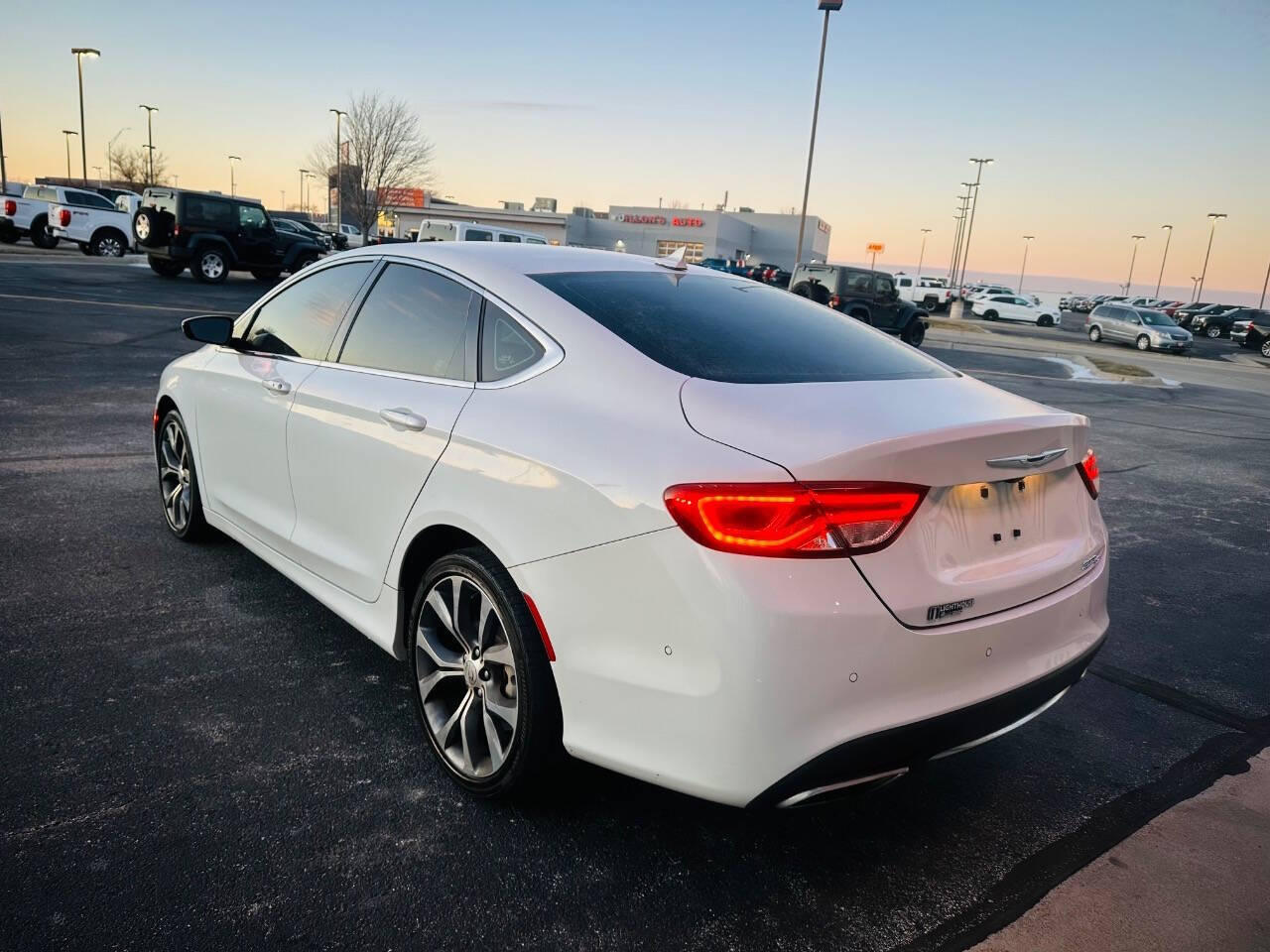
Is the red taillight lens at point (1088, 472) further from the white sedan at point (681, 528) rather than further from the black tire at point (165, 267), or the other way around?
the black tire at point (165, 267)

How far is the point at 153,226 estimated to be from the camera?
68.2 feet

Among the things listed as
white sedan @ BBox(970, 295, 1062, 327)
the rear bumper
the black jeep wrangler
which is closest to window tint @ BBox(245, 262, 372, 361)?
the rear bumper

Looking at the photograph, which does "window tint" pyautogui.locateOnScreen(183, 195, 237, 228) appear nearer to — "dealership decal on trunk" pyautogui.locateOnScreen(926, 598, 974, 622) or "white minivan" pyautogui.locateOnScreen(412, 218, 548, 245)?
"white minivan" pyautogui.locateOnScreen(412, 218, 548, 245)

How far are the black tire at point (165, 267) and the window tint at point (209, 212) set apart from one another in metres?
1.13

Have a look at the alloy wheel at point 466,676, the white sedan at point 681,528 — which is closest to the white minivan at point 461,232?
the white sedan at point 681,528

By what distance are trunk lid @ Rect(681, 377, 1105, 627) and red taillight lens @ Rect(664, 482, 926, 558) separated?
0.13ft

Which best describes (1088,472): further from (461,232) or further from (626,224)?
(626,224)

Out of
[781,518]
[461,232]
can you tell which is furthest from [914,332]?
[781,518]

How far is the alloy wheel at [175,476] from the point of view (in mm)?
4582

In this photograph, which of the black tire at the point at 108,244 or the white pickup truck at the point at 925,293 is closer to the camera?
the black tire at the point at 108,244

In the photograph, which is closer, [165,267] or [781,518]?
[781,518]

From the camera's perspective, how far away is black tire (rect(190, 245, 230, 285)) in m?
21.1

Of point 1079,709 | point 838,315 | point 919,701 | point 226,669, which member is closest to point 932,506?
point 919,701

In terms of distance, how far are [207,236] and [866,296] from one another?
52.4 feet
